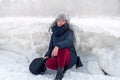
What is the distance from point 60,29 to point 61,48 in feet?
0.91

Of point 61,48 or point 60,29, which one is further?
point 60,29

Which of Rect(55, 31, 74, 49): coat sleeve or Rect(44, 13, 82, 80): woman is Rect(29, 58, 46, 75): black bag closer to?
Rect(44, 13, 82, 80): woman

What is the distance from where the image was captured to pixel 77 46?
3.75m

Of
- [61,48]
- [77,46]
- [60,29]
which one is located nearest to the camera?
[61,48]

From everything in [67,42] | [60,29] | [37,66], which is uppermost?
[60,29]

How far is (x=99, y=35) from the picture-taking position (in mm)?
3953

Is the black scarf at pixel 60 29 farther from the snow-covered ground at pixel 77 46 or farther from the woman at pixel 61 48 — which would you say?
the snow-covered ground at pixel 77 46

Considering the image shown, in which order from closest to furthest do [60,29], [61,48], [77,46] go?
1. [61,48]
2. [60,29]
3. [77,46]

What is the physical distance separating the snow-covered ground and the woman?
0.15 metres

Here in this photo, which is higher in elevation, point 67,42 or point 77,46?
point 67,42

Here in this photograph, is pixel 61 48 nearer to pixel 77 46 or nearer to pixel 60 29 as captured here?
pixel 60 29

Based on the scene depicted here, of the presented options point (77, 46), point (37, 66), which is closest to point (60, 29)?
point (77, 46)

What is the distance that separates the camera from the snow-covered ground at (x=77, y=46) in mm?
3701

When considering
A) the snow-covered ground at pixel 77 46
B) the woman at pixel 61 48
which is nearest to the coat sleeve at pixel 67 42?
the woman at pixel 61 48
